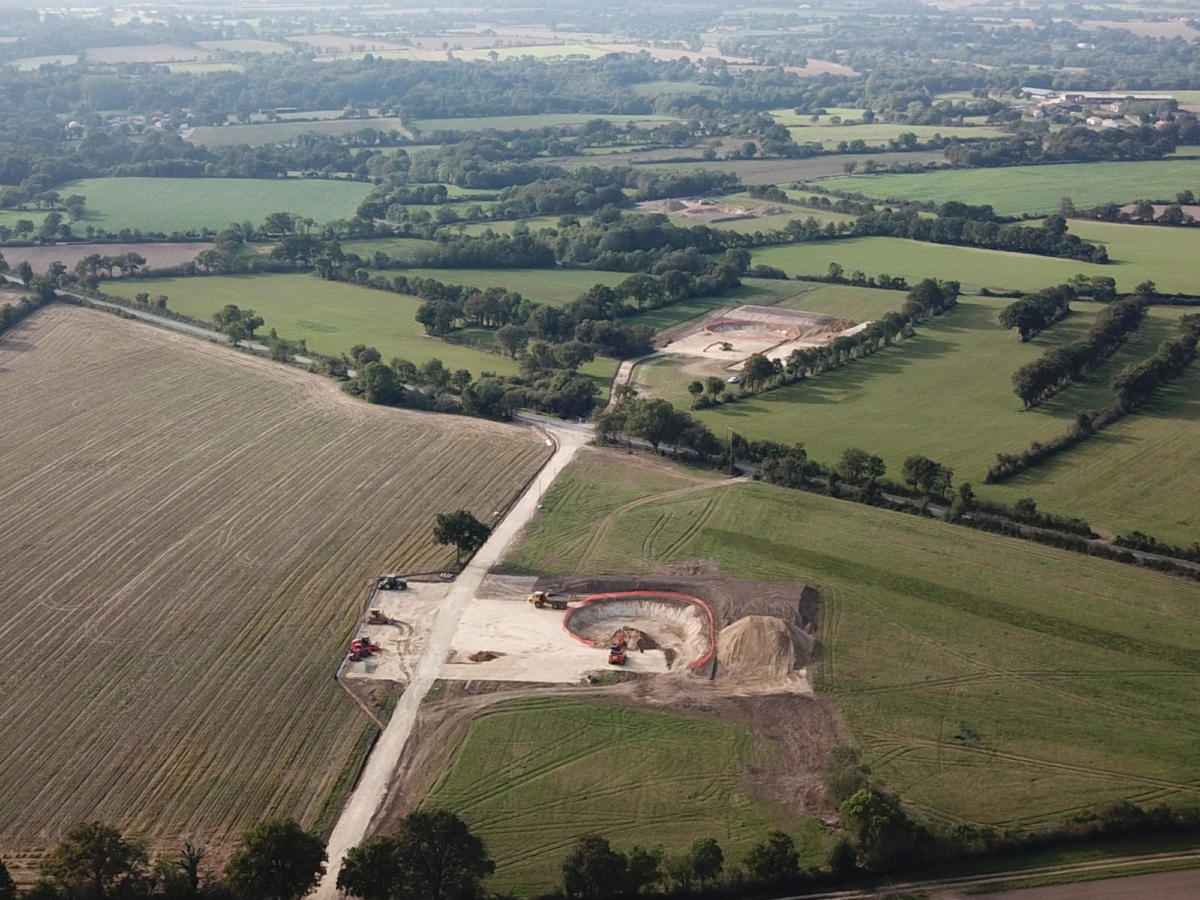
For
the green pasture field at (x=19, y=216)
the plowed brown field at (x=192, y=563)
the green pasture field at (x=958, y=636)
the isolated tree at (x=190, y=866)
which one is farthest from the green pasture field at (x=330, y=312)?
the isolated tree at (x=190, y=866)

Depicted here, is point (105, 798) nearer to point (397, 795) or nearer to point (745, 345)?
point (397, 795)

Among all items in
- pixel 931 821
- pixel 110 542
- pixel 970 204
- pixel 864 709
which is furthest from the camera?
pixel 970 204

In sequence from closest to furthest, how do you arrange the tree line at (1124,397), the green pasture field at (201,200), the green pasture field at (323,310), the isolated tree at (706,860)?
the isolated tree at (706,860) < the tree line at (1124,397) < the green pasture field at (323,310) < the green pasture field at (201,200)

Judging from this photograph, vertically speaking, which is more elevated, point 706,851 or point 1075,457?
point 706,851

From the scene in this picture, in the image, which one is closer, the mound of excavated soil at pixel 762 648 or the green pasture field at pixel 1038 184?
the mound of excavated soil at pixel 762 648

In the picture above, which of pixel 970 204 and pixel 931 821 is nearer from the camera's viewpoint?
pixel 931 821

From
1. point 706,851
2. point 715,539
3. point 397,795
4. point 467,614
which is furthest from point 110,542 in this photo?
point 706,851

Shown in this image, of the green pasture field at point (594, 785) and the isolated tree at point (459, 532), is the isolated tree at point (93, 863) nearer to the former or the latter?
the green pasture field at point (594, 785)
